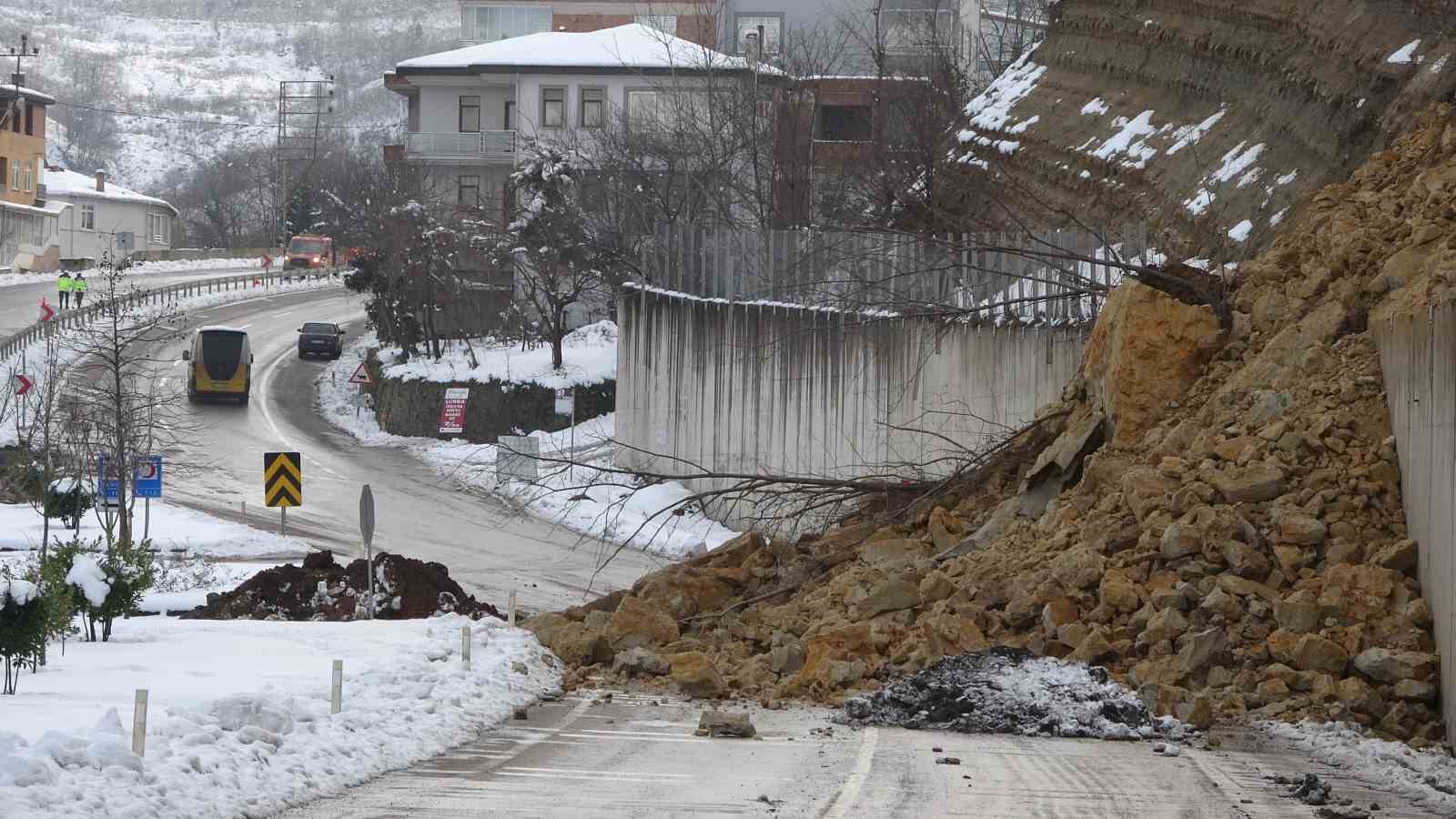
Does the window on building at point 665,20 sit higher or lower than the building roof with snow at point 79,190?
higher

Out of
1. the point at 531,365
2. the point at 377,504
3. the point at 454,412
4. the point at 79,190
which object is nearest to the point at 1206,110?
the point at 377,504

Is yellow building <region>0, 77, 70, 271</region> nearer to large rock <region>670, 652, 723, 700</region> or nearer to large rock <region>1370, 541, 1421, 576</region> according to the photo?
large rock <region>670, 652, 723, 700</region>

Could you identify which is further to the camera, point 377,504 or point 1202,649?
point 377,504

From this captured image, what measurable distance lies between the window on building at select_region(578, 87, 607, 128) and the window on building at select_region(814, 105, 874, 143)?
977 cm

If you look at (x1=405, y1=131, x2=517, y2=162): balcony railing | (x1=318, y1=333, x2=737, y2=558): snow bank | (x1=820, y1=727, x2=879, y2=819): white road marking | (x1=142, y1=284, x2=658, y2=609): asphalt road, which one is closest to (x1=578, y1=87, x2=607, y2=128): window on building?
(x1=405, y1=131, x2=517, y2=162): balcony railing

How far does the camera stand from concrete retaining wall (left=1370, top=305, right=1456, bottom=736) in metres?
11.9

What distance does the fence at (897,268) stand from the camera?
2002 cm

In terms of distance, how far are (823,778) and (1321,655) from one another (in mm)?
4053

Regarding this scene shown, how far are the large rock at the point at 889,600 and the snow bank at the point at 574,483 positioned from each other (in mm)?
9488

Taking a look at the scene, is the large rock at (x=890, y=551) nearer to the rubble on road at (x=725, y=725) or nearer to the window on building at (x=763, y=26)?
the rubble on road at (x=725, y=725)

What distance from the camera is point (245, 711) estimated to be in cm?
1132

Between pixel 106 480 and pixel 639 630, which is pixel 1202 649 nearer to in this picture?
pixel 639 630

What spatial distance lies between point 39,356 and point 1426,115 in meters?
48.9

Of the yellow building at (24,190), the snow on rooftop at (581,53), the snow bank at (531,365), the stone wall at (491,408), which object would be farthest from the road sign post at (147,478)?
the yellow building at (24,190)
